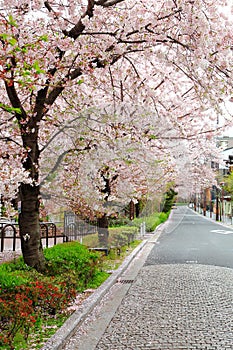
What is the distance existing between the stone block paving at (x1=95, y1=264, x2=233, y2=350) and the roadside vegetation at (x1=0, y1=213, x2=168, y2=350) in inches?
32.8

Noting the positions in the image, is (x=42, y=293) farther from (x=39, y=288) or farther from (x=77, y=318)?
(x=77, y=318)

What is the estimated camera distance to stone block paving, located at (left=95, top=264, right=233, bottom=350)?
5715 mm

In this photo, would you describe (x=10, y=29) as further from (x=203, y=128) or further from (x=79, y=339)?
(x=203, y=128)

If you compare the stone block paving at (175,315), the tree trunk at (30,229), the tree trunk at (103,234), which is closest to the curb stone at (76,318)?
the stone block paving at (175,315)

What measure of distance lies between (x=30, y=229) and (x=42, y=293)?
251 cm

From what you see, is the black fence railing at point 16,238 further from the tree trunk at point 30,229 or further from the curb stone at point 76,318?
the tree trunk at point 30,229

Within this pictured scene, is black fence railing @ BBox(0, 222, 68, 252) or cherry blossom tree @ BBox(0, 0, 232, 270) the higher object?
cherry blossom tree @ BBox(0, 0, 232, 270)

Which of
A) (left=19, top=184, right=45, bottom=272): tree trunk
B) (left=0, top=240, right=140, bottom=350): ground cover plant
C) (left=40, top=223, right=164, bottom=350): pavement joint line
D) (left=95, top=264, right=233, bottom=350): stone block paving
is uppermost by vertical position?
(left=19, top=184, right=45, bottom=272): tree trunk

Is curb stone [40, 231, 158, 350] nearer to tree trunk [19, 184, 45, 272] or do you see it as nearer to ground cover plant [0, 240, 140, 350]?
ground cover plant [0, 240, 140, 350]

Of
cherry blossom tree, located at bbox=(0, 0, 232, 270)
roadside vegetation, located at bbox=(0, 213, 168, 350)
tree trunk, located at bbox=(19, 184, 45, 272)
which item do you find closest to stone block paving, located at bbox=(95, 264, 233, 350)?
roadside vegetation, located at bbox=(0, 213, 168, 350)

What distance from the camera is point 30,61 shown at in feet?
20.0

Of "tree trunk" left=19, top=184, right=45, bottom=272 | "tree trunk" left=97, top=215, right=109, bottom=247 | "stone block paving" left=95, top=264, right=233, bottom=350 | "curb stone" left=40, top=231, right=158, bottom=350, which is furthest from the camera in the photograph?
"tree trunk" left=97, top=215, right=109, bottom=247

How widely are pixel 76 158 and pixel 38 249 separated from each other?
284 cm

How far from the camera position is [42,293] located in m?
6.20
